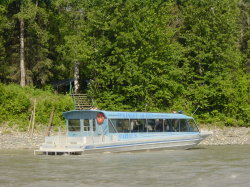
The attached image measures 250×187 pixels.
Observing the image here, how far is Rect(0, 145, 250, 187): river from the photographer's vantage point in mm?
16797

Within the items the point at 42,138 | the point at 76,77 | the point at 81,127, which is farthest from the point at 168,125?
the point at 76,77

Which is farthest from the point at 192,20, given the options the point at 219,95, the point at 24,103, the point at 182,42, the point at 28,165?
the point at 28,165

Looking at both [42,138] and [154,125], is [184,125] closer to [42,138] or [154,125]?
[154,125]

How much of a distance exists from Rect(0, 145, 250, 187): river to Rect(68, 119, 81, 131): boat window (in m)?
2.89

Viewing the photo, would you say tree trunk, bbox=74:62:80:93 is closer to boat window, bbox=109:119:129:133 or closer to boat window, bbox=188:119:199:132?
boat window, bbox=188:119:199:132

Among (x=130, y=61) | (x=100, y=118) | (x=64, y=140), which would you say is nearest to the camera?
(x=64, y=140)

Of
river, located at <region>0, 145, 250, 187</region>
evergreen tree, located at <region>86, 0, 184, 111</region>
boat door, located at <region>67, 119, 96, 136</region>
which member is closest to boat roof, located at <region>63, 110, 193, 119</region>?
boat door, located at <region>67, 119, 96, 136</region>

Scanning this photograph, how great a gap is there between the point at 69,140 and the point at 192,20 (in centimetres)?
2453

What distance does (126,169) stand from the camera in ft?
65.5

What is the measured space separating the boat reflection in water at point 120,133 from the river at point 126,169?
704mm

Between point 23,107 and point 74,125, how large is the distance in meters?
11.7

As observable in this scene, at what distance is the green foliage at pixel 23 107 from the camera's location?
124 feet

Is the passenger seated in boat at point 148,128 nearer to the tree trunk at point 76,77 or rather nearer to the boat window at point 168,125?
the boat window at point 168,125

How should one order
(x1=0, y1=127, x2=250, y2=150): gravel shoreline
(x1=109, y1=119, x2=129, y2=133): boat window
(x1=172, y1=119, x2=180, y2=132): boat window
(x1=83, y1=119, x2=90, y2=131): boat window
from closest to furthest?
(x1=109, y1=119, x2=129, y2=133): boat window < (x1=83, y1=119, x2=90, y2=131): boat window < (x1=172, y1=119, x2=180, y2=132): boat window < (x1=0, y1=127, x2=250, y2=150): gravel shoreline
